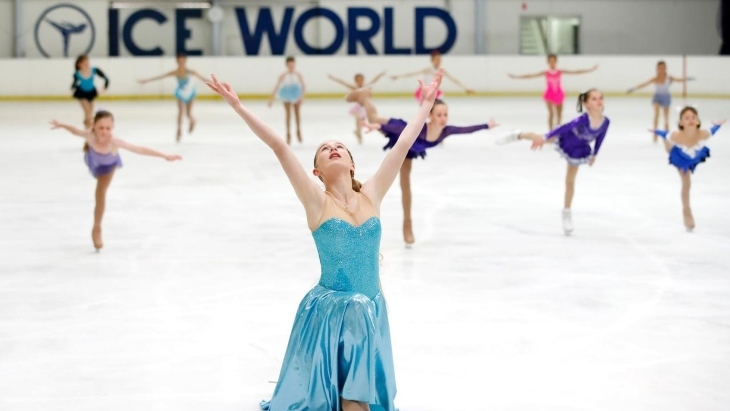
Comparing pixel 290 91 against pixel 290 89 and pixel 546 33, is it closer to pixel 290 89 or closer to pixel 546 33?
pixel 290 89

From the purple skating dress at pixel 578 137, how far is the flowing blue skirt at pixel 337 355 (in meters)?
4.16

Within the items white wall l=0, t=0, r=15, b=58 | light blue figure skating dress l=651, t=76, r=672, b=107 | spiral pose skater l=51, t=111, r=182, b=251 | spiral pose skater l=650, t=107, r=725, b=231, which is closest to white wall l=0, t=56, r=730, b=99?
white wall l=0, t=0, r=15, b=58

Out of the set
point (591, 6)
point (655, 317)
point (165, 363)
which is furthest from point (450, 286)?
point (591, 6)

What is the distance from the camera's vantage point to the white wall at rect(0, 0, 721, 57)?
27.0 meters

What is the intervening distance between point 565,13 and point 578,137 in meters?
20.7

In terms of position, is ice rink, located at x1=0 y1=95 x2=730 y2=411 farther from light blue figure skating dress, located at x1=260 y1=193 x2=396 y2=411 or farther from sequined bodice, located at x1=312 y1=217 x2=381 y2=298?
sequined bodice, located at x1=312 y1=217 x2=381 y2=298

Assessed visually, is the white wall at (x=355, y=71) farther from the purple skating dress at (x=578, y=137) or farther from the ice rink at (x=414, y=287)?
the purple skating dress at (x=578, y=137)

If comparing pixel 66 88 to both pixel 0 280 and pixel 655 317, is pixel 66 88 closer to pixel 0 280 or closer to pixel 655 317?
pixel 0 280

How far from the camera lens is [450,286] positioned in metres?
6.01

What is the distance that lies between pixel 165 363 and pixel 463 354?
4.14 feet

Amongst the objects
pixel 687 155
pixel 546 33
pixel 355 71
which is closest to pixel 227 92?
pixel 687 155

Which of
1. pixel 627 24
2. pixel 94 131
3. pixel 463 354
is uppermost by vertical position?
pixel 627 24

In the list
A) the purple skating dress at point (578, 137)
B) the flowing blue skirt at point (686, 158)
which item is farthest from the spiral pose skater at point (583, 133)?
the flowing blue skirt at point (686, 158)

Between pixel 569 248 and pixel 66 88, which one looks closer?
pixel 569 248
